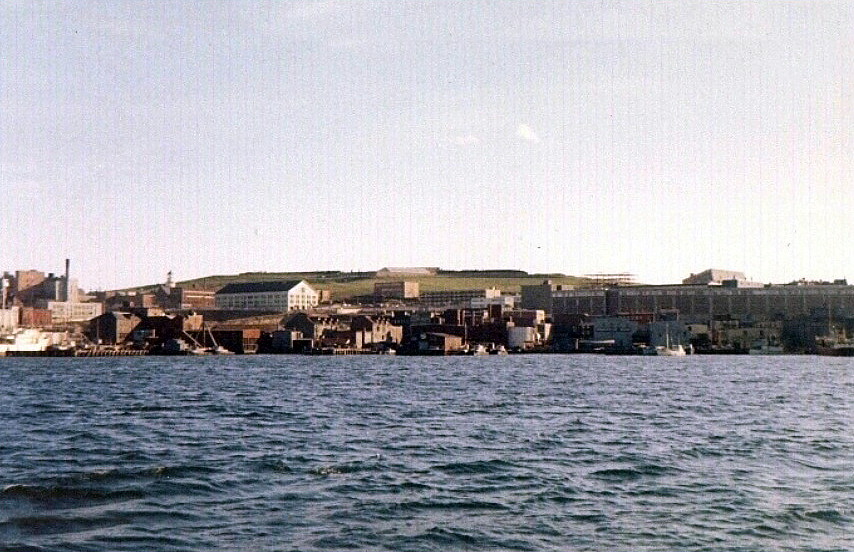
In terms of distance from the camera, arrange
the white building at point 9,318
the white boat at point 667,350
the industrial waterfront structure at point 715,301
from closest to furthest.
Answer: the white boat at point 667,350 → the industrial waterfront structure at point 715,301 → the white building at point 9,318

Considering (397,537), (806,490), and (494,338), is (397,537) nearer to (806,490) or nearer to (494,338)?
(806,490)

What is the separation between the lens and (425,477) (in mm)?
21031

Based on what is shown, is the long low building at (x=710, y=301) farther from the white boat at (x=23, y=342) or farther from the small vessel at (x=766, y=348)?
the white boat at (x=23, y=342)

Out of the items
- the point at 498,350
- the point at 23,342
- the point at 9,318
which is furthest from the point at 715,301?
the point at 9,318

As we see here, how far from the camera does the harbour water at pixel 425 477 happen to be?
51.4 ft

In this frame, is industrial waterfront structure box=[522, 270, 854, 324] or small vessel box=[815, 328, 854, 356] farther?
industrial waterfront structure box=[522, 270, 854, 324]

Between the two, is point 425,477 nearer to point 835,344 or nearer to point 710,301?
point 835,344

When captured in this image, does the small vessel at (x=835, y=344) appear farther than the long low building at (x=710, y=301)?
No

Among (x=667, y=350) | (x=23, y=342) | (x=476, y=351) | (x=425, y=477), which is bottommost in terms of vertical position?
(x=476, y=351)

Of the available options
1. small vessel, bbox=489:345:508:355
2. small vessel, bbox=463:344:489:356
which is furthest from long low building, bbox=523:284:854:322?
small vessel, bbox=463:344:489:356

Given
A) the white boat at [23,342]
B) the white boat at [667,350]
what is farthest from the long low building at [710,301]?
the white boat at [23,342]

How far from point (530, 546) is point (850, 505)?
7270 millimetres

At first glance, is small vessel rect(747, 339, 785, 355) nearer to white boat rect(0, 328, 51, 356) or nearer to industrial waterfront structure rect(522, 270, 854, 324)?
industrial waterfront structure rect(522, 270, 854, 324)

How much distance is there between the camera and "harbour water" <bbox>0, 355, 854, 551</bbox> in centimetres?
1567
